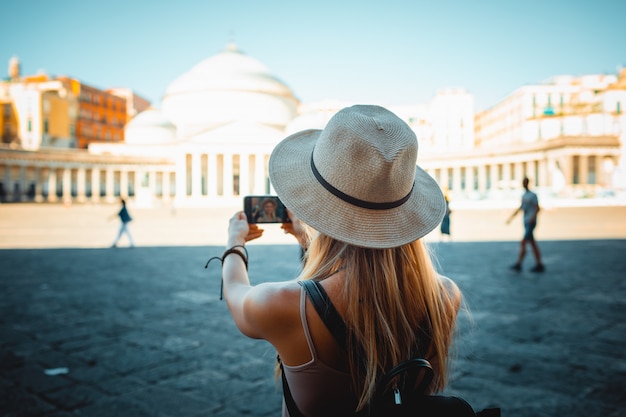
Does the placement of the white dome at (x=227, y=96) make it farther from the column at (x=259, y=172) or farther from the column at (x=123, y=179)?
the column at (x=259, y=172)

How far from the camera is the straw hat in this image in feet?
4.50

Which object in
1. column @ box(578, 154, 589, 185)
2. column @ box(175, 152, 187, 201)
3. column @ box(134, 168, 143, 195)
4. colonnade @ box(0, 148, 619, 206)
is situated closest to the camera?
column @ box(578, 154, 589, 185)

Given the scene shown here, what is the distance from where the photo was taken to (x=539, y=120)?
223 feet

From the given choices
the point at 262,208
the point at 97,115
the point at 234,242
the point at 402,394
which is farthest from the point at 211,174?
the point at 402,394

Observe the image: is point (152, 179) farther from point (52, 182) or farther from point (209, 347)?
point (209, 347)

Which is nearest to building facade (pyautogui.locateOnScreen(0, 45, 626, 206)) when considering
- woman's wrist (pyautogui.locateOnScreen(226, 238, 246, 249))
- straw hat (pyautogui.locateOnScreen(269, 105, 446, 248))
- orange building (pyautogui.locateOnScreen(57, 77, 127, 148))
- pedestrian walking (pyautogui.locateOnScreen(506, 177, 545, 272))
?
orange building (pyautogui.locateOnScreen(57, 77, 127, 148))

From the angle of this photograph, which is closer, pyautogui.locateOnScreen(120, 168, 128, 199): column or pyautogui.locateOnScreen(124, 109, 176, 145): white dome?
pyautogui.locateOnScreen(120, 168, 128, 199): column

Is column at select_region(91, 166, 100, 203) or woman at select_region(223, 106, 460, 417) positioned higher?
column at select_region(91, 166, 100, 203)

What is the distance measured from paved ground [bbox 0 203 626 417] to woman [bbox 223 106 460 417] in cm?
43

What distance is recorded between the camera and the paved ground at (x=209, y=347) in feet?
11.1

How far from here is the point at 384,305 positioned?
1371 mm

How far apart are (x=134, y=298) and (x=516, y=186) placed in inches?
1954

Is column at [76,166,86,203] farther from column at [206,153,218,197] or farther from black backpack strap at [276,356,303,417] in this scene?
black backpack strap at [276,356,303,417]

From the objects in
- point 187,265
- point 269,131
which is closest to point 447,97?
point 269,131
